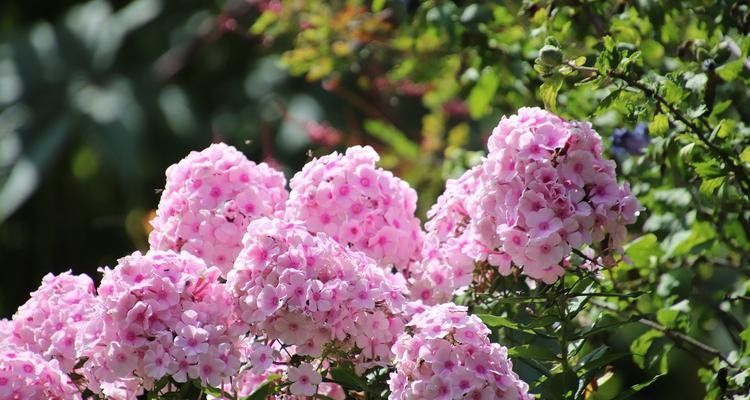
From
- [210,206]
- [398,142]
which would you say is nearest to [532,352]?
[210,206]

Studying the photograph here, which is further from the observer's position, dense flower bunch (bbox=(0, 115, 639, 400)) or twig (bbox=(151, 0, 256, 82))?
twig (bbox=(151, 0, 256, 82))

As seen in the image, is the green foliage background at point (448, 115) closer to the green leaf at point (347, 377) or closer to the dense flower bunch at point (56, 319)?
the green leaf at point (347, 377)

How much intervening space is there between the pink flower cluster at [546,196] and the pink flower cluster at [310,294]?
6.8 inches

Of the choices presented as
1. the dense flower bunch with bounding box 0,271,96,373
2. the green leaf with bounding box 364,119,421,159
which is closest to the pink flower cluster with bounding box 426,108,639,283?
the dense flower bunch with bounding box 0,271,96,373

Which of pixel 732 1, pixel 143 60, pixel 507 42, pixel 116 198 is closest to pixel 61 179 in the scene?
pixel 116 198

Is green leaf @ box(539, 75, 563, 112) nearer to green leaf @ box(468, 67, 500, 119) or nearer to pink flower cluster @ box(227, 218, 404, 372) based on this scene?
pink flower cluster @ box(227, 218, 404, 372)

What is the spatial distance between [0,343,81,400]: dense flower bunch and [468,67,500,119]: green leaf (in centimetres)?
102

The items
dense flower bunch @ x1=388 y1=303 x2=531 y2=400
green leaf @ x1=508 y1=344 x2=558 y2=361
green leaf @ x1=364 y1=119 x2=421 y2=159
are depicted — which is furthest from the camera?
green leaf @ x1=364 y1=119 x2=421 y2=159

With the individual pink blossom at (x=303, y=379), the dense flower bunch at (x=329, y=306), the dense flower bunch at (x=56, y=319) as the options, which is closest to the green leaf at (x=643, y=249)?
the dense flower bunch at (x=329, y=306)

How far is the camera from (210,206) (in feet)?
5.57

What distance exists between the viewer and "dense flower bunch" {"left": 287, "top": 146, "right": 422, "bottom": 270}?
1.67 metres

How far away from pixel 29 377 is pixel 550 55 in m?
0.82

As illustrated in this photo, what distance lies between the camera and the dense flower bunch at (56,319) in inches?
63.4

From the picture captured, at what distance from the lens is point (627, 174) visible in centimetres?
213
